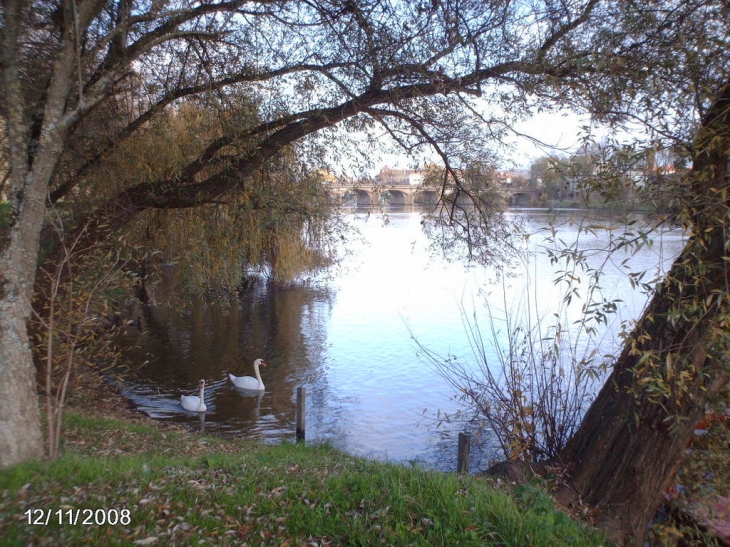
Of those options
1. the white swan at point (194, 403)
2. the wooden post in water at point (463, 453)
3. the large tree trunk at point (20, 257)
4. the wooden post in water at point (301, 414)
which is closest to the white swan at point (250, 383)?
the white swan at point (194, 403)

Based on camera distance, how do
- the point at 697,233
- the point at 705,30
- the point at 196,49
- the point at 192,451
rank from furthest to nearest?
the point at 196,49
the point at 192,451
the point at 705,30
the point at 697,233

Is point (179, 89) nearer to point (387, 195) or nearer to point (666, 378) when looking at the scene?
point (387, 195)

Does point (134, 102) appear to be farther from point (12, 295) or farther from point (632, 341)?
point (632, 341)

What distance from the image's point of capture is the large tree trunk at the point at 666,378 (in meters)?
4.73

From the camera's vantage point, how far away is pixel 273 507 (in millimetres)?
4230

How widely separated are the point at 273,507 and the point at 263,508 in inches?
2.8

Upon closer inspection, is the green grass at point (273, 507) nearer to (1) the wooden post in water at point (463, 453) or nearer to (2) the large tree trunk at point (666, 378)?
(2) the large tree trunk at point (666, 378)

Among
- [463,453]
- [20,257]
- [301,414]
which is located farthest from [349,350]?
[20,257]

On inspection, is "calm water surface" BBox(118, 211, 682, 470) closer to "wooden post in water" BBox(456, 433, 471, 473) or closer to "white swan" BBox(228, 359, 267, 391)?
"white swan" BBox(228, 359, 267, 391)

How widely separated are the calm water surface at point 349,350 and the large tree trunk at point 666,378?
4.01 ft

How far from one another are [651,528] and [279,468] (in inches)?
143

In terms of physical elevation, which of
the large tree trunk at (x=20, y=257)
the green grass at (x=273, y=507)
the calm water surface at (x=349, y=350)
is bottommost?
the calm water surface at (x=349, y=350)

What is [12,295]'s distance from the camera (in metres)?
4.90

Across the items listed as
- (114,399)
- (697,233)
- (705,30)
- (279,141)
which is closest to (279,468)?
(697,233)
